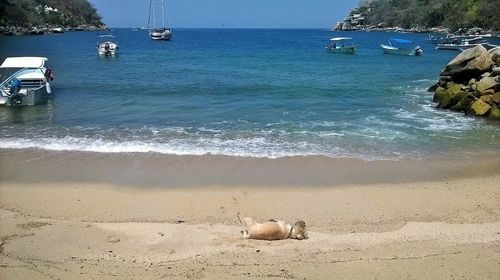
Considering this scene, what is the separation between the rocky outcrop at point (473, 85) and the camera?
68.1 feet

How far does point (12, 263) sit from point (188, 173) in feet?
18.7

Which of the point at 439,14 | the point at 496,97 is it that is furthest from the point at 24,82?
the point at 439,14

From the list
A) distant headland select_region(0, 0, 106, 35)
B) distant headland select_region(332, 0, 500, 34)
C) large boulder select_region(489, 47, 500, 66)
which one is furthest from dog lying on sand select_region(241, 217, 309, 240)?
distant headland select_region(0, 0, 106, 35)

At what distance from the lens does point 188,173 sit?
40.7ft

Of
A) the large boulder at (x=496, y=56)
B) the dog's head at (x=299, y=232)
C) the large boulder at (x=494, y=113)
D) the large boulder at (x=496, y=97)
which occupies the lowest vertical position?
the dog's head at (x=299, y=232)

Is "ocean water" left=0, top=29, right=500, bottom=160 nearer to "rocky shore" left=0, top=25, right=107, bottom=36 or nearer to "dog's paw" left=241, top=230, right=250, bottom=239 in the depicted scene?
"dog's paw" left=241, top=230, right=250, bottom=239

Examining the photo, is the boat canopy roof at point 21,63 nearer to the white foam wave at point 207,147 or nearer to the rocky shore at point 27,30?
the white foam wave at point 207,147

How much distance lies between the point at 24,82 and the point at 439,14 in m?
143

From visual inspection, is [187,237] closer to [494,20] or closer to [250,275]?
[250,275]

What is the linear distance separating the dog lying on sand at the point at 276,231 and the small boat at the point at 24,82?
59.5ft

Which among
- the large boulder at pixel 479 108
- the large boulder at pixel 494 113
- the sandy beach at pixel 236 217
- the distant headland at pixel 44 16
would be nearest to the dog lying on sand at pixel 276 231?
the sandy beach at pixel 236 217

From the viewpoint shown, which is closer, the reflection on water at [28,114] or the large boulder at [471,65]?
the reflection on water at [28,114]

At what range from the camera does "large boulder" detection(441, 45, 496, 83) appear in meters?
23.6

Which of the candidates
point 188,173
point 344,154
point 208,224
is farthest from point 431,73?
point 208,224
